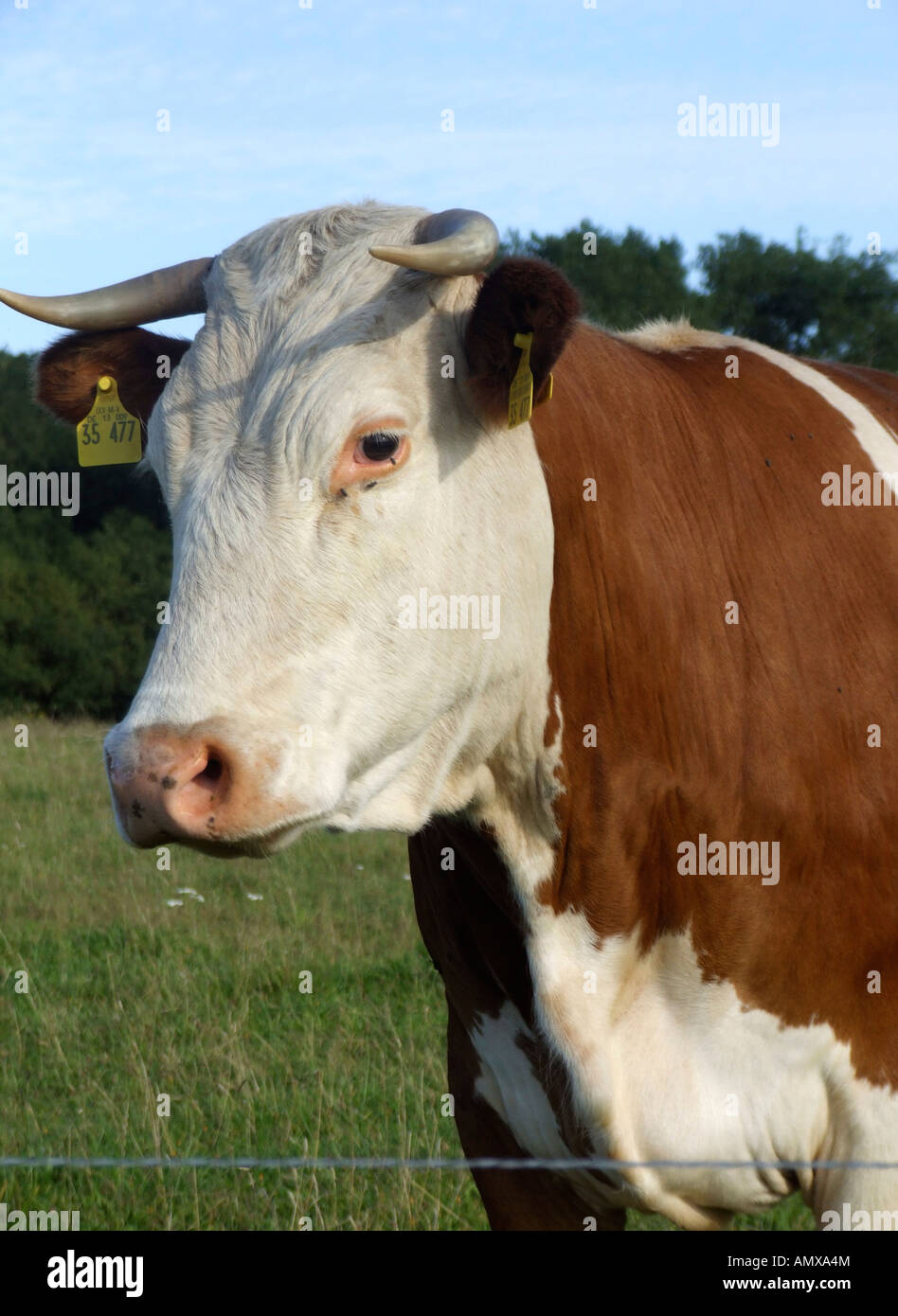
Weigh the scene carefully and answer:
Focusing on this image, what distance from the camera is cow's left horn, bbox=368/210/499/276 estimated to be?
2596 mm

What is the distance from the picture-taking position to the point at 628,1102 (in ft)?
10.3

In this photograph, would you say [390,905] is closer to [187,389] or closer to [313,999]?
[313,999]

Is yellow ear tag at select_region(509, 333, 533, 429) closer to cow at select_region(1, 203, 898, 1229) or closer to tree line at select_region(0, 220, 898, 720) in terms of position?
cow at select_region(1, 203, 898, 1229)

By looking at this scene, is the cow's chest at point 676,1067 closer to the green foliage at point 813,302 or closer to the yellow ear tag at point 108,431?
the yellow ear tag at point 108,431

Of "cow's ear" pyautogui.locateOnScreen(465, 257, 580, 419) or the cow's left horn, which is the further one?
"cow's ear" pyautogui.locateOnScreen(465, 257, 580, 419)

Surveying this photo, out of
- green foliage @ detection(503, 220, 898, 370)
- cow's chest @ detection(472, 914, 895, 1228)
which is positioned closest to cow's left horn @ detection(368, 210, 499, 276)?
cow's chest @ detection(472, 914, 895, 1228)

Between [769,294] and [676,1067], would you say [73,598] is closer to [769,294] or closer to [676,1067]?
[769,294]

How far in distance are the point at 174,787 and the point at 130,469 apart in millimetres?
22872

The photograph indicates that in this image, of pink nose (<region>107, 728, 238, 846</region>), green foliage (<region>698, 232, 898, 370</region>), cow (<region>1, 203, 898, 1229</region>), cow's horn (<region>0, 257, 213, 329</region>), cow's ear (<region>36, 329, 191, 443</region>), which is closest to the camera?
pink nose (<region>107, 728, 238, 846</region>)

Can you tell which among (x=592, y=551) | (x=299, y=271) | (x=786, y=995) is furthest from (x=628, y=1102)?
(x=299, y=271)

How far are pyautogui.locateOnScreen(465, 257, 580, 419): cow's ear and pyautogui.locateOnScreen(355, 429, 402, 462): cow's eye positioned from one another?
0.22 metres

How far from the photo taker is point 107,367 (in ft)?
11.6

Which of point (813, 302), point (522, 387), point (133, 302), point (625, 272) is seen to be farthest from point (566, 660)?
point (625, 272)
